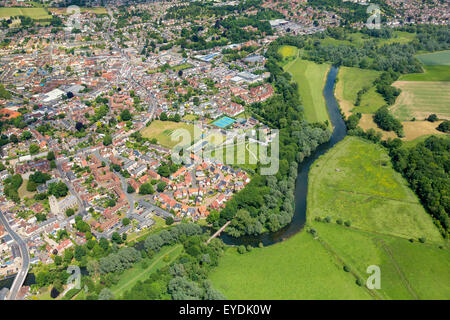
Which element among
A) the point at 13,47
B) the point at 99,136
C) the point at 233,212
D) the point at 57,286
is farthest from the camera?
the point at 13,47

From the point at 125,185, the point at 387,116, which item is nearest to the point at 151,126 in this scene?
the point at 125,185

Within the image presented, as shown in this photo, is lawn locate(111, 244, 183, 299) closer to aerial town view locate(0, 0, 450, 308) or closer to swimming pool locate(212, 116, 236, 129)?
aerial town view locate(0, 0, 450, 308)

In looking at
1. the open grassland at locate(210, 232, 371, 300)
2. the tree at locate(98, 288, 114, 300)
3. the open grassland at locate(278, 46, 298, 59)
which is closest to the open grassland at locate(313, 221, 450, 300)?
the open grassland at locate(210, 232, 371, 300)

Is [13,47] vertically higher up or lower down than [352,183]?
higher up

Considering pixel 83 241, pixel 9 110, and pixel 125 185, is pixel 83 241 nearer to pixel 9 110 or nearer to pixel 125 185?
pixel 125 185

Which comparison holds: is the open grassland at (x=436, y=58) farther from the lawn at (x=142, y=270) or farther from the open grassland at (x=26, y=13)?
the open grassland at (x=26, y=13)

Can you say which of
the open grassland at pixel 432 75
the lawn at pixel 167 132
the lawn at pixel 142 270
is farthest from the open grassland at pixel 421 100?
the lawn at pixel 142 270

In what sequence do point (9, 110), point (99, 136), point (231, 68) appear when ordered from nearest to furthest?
Result: 1. point (99, 136)
2. point (9, 110)
3. point (231, 68)
